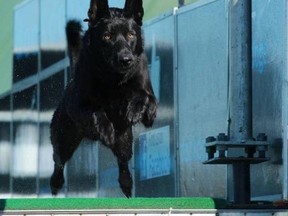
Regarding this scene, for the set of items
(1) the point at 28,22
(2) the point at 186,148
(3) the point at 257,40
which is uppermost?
(1) the point at 28,22

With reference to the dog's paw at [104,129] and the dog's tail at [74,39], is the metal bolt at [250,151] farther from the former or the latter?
the dog's paw at [104,129]

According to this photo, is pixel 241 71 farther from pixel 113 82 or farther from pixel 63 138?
pixel 113 82

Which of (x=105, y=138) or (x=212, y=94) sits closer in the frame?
(x=105, y=138)

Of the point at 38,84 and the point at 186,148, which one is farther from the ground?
the point at 38,84

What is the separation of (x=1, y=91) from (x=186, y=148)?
16.0 ft

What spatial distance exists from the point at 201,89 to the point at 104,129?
409cm

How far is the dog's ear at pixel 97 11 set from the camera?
5637 millimetres

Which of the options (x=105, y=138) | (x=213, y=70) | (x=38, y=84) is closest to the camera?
(x=105, y=138)

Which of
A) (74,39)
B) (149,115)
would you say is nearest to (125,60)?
(149,115)

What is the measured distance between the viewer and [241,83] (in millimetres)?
8719

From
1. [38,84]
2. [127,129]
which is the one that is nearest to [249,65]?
[127,129]

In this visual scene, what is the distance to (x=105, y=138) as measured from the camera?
5863 mm

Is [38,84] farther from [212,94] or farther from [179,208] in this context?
[179,208]

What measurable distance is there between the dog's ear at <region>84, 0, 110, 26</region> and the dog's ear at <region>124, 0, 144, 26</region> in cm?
9
